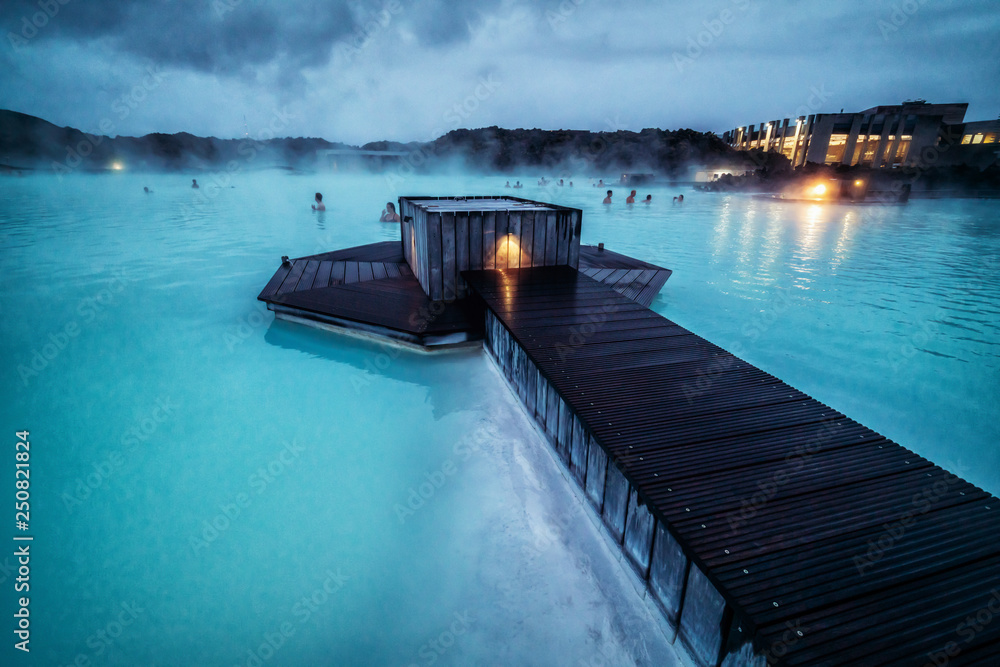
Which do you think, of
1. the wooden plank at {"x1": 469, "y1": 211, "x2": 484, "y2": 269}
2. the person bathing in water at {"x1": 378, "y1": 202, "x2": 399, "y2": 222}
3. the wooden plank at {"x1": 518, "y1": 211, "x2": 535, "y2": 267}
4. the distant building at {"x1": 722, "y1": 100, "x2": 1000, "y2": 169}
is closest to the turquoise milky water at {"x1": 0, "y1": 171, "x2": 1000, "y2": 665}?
the wooden plank at {"x1": 469, "y1": 211, "x2": 484, "y2": 269}

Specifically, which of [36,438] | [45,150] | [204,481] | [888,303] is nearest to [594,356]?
[204,481]

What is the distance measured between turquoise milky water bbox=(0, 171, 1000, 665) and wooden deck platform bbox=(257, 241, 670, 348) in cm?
40

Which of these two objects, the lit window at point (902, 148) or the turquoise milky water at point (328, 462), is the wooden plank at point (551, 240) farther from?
the lit window at point (902, 148)

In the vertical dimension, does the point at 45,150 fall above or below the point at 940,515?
above

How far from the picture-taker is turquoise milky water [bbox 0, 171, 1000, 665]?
3.47 metres

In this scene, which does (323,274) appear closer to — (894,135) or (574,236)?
(574,236)

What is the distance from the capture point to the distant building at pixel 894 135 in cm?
5159

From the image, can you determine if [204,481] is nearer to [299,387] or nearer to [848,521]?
[299,387]

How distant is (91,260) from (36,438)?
11948mm

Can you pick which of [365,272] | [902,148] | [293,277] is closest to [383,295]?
[365,272]

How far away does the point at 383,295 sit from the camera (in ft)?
27.5

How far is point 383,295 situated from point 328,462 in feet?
12.7

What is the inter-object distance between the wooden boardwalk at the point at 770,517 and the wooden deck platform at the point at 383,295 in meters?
3.22

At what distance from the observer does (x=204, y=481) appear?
498 centimetres
